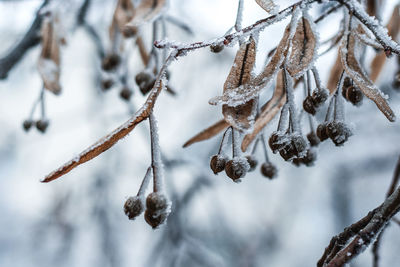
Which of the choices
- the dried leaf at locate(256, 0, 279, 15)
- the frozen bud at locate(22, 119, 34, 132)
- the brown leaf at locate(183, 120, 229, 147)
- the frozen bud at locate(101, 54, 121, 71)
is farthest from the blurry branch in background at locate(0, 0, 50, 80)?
the dried leaf at locate(256, 0, 279, 15)

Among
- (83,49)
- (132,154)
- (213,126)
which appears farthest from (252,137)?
(132,154)

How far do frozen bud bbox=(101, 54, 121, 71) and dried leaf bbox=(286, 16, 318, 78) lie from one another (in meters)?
0.63

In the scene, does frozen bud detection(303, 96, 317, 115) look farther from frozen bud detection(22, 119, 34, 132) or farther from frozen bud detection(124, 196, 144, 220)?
frozen bud detection(22, 119, 34, 132)

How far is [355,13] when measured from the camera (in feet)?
2.04

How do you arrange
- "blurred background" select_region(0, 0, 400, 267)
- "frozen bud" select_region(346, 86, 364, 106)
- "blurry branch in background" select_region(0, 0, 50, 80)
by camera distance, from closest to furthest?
1. "frozen bud" select_region(346, 86, 364, 106)
2. "blurry branch in background" select_region(0, 0, 50, 80)
3. "blurred background" select_region(0, 0, 400, 267)

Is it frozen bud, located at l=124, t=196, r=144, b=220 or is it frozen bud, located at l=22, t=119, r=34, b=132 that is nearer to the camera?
frozen bud, located at l=124, t=196, r=144, b=220

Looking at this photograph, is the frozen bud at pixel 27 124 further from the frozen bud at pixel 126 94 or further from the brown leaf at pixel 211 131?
the brown leaf at pixel 211 131

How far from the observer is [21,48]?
1.37 meters

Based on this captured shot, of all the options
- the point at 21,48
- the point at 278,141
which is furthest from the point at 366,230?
the point at 21,48

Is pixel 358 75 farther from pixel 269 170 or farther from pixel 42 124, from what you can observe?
pixel 42 124

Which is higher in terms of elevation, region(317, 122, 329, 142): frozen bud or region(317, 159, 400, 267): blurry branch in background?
region(317, 122, 329, 142): frozen bud

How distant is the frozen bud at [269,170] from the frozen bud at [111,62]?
0.47 meters

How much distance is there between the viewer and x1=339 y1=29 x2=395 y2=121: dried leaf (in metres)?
0.61

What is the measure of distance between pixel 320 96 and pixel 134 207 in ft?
1.00
